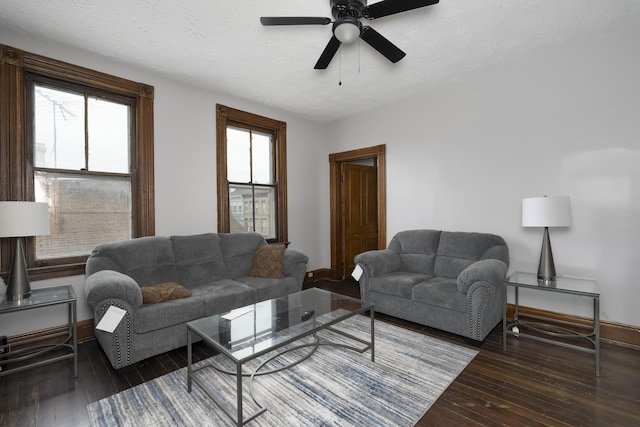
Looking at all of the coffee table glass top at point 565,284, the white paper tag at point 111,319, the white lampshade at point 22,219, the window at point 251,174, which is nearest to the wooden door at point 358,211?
the window at point 251,174

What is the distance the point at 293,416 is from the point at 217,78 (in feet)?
11.3

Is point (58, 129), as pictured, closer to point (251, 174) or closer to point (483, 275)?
point (251, 174)

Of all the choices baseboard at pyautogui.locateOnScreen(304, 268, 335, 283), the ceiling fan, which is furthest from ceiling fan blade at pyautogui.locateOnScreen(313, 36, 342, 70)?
baseboard at pyautogui.locateOnScreen(304, 268, 335, 283)

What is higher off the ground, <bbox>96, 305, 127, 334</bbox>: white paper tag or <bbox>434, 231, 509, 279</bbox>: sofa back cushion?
<bbox>434, 231, 509, 279</bbox>: sofa back cushion

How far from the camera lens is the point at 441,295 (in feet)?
9.25

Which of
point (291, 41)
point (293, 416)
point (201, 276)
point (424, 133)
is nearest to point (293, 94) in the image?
point (291, 41)

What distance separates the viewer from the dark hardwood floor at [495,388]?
1731 millimetres

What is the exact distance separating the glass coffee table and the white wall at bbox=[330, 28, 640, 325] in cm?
207

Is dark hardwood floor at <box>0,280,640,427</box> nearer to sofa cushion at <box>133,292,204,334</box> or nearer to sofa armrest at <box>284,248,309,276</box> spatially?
sofa cushion at <box>133,292,204,334</box>

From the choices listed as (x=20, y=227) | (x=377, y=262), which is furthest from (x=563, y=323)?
(x=20, y=227)

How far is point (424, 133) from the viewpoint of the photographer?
4.00 m

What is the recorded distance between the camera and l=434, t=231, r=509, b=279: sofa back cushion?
3127 millimetres

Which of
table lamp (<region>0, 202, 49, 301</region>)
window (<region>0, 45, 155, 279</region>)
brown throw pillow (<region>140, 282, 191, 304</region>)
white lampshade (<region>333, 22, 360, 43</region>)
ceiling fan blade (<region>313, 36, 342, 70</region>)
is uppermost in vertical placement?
ceiling fan blade (<region>313, 36, 342, 70</region>)

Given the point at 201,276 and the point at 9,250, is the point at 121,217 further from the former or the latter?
the point at 201,276
